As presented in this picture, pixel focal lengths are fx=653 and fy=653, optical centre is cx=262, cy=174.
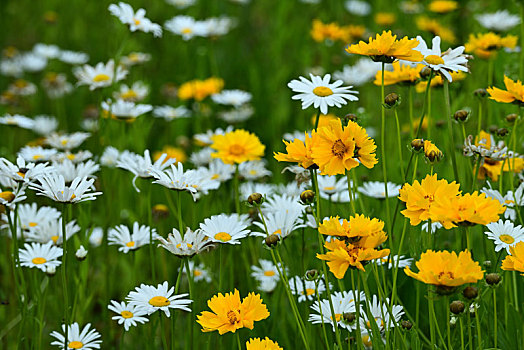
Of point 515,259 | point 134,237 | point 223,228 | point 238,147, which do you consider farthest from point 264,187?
point 515,259

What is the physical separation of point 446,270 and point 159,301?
1.53ft

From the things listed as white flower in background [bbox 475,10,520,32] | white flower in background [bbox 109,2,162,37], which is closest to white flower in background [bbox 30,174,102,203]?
white flower in background [bbox 109,2,162,37]

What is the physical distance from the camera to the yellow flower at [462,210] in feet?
2.70

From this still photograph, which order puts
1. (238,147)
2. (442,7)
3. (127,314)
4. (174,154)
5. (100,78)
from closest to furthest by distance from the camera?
(127,314), (238,147), (100,78), (174,154), (442,7)

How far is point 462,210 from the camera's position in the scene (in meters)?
0.84

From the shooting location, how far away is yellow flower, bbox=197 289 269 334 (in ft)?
3.05

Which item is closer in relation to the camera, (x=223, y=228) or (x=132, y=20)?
(x=223, y=228)

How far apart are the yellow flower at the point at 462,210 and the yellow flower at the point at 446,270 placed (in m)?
0.04

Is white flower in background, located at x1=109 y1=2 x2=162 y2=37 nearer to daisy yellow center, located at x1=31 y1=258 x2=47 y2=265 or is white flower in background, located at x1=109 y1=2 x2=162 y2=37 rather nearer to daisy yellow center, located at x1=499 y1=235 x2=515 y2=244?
daisy yellow center, located at x1=31 y1=258 x2=47 y2=265

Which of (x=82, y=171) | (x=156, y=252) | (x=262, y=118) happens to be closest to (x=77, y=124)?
(x=262, y=118)

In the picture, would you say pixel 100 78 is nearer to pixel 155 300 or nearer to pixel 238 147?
pixel 238 147

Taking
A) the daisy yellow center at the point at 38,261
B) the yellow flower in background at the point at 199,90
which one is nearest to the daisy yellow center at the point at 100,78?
the yellow flower in background at the point at 199,90

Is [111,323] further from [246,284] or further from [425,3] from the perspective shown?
[425,3]

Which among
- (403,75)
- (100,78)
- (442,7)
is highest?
(442,7)
